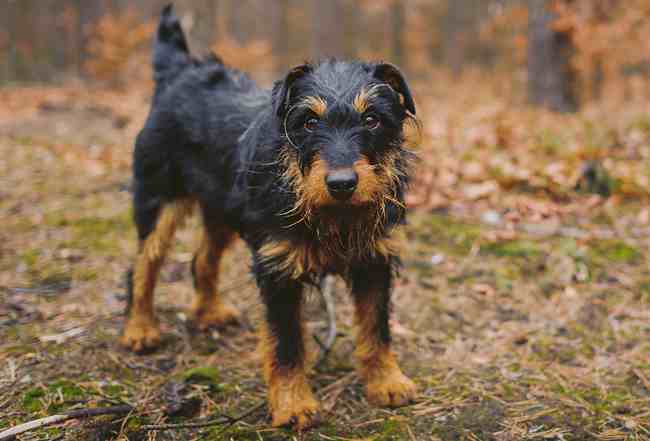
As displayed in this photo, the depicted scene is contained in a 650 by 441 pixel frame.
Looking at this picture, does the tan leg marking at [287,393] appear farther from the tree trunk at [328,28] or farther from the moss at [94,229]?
the tree trunk at [328,28]

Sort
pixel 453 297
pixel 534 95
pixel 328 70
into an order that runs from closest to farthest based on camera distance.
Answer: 1. pixel 328 70
2. pixel 453 297
3. pixel 534 95

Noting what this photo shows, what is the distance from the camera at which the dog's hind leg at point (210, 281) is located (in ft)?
13.5

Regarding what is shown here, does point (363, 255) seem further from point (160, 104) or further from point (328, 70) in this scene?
→ point (160, 104)

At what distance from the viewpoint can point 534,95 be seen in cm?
1023

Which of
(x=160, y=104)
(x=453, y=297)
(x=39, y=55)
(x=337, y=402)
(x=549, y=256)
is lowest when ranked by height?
(x=337, y=402)

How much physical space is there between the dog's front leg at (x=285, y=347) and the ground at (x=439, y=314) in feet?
0.52

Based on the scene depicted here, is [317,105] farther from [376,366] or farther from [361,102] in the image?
[376,366]

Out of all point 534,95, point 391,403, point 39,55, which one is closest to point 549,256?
point 391,403

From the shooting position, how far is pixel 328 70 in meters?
2.89

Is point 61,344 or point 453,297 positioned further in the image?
point 453,297

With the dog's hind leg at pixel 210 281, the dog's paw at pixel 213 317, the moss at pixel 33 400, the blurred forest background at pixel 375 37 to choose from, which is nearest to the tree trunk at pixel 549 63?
the blurred forest background at pixel 375 37

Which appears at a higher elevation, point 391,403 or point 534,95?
point 534,95

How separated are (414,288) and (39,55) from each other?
23.5 metres

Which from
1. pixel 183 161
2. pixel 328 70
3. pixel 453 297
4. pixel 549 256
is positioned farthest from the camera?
pixel 549 256
